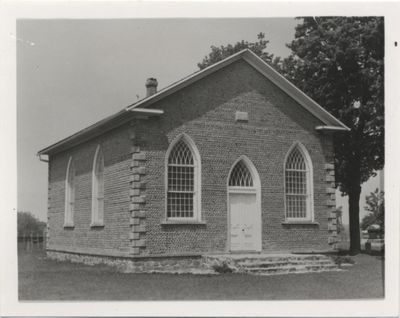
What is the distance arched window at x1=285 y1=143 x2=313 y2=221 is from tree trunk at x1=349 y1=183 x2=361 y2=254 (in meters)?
8.27

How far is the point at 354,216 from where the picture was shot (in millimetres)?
32719

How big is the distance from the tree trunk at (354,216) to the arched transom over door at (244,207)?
10165 mm

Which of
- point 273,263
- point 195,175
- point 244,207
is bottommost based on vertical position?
point 273,263

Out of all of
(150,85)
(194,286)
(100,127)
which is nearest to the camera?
(194,286)

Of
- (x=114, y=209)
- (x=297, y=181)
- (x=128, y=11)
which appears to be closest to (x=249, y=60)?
(x=297, y=181)

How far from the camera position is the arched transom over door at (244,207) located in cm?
2366

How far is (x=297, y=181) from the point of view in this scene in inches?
992

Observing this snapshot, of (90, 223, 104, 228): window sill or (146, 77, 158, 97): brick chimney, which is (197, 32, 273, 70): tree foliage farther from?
(90, 223, 104, 228): window sill

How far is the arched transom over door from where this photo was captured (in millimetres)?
23656

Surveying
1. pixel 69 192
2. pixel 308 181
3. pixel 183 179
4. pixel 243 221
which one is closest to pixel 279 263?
pixel 243 221

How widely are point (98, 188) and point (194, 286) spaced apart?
30.3 feet

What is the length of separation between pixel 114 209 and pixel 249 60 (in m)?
7.63

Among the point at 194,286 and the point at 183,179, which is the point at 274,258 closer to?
the point at 183,179

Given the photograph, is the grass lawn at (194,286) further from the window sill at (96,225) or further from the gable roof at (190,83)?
the gable roof at (190,83)
